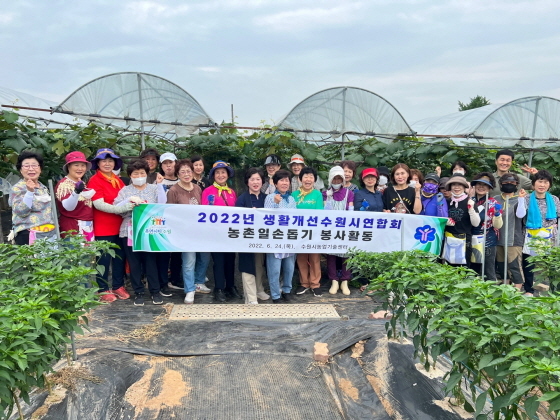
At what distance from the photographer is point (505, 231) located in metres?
5.31

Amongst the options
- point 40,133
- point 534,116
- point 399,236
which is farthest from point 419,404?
point 534,116

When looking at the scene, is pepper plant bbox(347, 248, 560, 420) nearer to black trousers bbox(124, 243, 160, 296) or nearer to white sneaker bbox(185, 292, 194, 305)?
white sneaker bbox(185, 292, 194, 305)

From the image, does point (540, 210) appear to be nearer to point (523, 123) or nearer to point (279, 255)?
point (523, 123)

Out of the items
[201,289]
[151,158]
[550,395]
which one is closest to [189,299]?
[201,289]

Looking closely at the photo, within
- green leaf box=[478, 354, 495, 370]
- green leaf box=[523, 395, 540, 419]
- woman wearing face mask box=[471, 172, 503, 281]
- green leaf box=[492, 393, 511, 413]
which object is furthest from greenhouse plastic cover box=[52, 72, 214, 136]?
green leaf box=[523, 395, 540, 419]

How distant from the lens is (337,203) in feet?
17.4

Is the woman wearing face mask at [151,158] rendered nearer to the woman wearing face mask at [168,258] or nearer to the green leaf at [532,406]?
the woman wearing face mask at [168,258]

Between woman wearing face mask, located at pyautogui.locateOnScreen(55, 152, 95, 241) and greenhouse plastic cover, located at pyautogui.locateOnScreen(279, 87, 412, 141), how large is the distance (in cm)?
330

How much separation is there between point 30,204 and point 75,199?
0.42 meters

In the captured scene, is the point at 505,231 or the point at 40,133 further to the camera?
the point at 40,133

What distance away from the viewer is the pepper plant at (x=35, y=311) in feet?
6.62

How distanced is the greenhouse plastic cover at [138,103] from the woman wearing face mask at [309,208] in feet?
8.05

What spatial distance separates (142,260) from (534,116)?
22.5 ft

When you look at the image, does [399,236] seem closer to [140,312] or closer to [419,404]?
[419,404]
